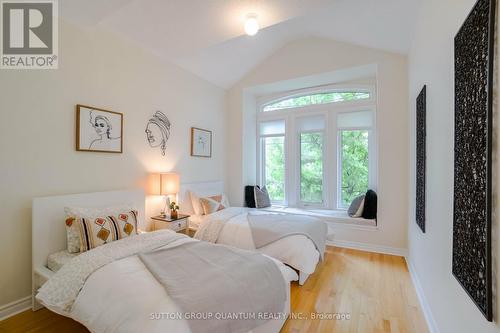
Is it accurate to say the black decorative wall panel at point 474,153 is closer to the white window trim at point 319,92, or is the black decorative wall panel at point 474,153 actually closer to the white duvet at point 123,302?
the white duvet at point 123,302

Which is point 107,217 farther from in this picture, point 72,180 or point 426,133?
point 426,133

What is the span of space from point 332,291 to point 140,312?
6.48 ft

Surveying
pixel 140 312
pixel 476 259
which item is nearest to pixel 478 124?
pixel 476 259

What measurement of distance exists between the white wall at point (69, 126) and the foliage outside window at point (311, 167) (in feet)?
7.80

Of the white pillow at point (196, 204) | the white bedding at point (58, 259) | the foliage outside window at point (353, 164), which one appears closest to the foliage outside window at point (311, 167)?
the foliage outside window at point (353, 164)

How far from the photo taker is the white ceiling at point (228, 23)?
2332mm

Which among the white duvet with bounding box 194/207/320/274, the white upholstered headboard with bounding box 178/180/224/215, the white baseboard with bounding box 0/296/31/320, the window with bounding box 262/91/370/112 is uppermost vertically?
the window with bounding box 262/91/370/112

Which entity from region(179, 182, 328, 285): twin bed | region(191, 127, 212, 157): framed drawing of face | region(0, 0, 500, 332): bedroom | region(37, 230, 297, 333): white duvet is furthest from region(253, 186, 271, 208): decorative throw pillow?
region(37, 230, 297, 333): white duvet

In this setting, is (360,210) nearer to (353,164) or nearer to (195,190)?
(353,164)

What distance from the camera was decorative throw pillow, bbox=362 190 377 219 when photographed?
3689 millimetres

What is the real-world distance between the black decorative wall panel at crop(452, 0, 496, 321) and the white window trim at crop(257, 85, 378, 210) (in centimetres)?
283

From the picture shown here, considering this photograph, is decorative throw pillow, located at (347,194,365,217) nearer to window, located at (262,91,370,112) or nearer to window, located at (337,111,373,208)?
window, located at (337,111,373,208)

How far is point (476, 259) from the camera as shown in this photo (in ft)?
3.43

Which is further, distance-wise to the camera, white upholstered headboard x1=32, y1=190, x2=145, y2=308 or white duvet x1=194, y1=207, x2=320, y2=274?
white duvet x1=194, y1=207, x2=320, y2=274
